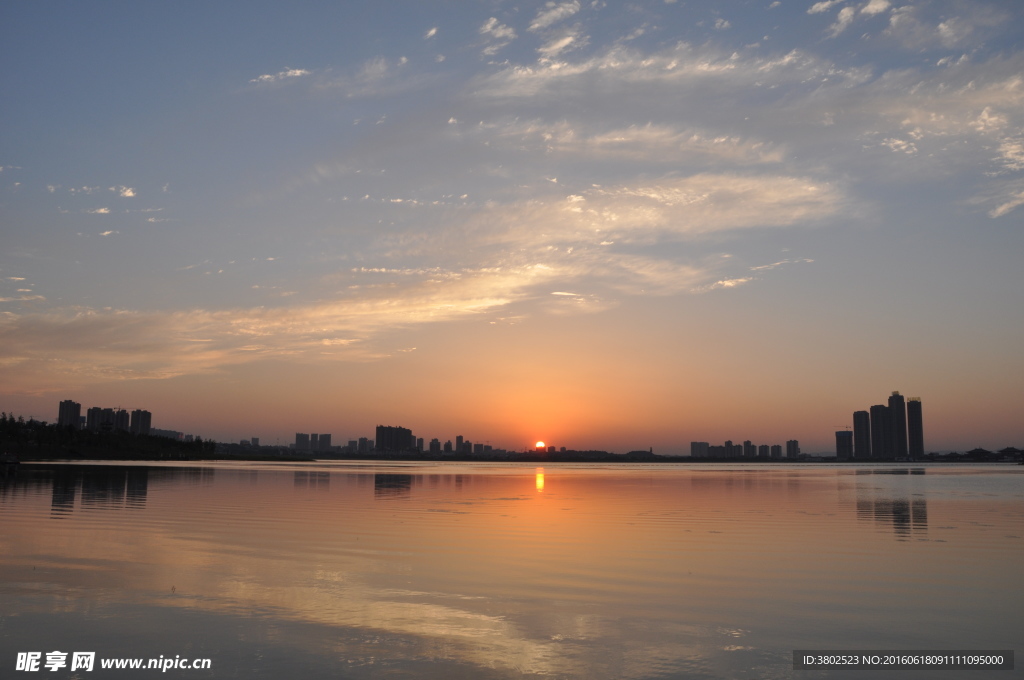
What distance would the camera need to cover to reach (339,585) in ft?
60.6

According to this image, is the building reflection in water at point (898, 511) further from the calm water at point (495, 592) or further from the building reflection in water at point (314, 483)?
the building reflection in water at point (314, 483)

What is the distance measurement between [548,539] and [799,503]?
91.3 ft

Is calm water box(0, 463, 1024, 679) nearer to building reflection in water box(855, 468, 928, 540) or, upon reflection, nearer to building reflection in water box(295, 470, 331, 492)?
building reflection in water box(855, 468, 928, 540)

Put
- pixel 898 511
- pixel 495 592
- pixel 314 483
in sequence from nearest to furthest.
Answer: pixel 495 592, pixel 898 511, pixel 314 483

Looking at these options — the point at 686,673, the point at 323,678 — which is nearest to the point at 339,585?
the point at 323,678

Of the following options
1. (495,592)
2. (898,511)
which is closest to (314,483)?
(898,511)

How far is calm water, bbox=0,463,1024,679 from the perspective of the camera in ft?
41.5

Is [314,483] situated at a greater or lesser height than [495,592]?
lesser

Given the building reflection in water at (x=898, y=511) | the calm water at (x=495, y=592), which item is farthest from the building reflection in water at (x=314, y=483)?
the building reflection in water at (x=898, y=511)

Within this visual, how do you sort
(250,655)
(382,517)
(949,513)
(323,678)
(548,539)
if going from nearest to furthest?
(323,678), (250,655), (548,539), (382,517), (949,513)

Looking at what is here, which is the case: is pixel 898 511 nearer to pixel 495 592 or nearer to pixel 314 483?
pixel 495 592

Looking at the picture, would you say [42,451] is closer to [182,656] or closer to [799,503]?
[799,503]

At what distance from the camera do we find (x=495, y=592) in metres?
18.1

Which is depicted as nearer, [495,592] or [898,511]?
[495,592]
